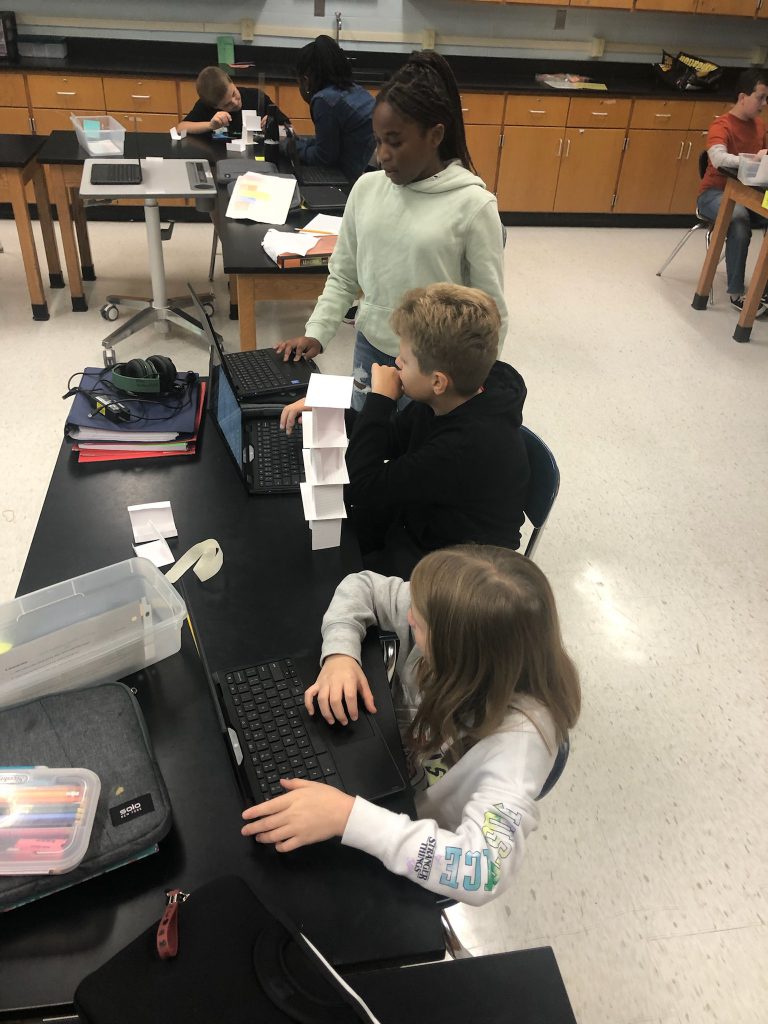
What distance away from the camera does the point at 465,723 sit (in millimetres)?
1130

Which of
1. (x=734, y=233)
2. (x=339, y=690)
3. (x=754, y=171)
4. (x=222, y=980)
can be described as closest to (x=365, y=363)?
(x=339, y=690)

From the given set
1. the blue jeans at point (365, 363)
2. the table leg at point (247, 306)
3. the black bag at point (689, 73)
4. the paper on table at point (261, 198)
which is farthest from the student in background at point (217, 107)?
the black bag at point (689, 73)

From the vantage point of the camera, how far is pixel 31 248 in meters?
3.63

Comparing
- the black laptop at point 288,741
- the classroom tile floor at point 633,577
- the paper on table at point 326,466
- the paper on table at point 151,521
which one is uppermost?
the paper on table at point 326,466

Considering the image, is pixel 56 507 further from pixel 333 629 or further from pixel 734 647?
pixel 734 647

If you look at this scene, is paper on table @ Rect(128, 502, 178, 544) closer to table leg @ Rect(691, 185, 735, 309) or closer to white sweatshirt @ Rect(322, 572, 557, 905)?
white sweatshirt @ Rect(322, 572, 557, 905)

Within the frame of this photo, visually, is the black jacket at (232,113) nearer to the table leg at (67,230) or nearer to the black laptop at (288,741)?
the table leg at (67,230)

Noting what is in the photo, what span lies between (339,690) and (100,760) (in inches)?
13.2

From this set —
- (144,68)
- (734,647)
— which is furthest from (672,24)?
(734,647)

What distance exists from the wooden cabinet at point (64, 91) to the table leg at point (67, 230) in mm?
1393

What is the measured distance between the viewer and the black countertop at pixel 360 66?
4723mm

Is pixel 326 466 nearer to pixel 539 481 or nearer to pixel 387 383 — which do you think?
pixel 387 383

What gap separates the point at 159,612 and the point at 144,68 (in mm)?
4562

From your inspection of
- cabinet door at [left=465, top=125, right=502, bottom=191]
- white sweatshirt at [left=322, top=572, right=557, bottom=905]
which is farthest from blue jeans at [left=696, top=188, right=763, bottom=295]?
white sweatshirt at [left=322, top=572, right=557, bottom=905]
